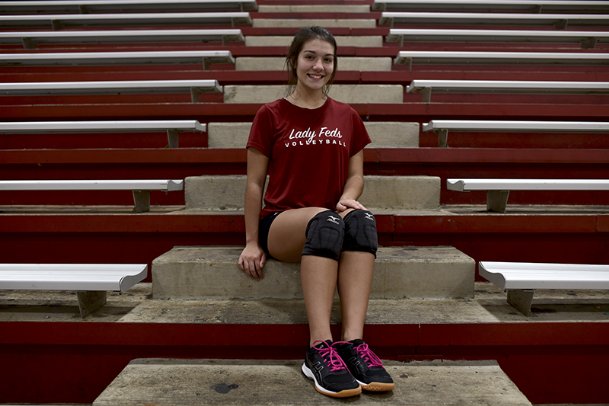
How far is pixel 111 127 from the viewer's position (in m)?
1.61

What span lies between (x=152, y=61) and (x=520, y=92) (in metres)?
1.78

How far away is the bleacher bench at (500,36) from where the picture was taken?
2.46m

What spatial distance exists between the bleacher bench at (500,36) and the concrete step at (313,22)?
0.40 metres

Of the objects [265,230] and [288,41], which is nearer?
[265,230]

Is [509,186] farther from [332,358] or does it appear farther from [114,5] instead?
Result: [114,5]

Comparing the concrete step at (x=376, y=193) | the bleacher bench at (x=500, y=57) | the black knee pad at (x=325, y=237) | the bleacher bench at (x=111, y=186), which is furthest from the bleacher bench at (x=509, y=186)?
the bleacher bench at (x=500, y=57)

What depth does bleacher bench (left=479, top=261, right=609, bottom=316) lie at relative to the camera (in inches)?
41.6

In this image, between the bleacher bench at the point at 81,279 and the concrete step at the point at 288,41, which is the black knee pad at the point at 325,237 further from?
the concrete step at the point at 288,41

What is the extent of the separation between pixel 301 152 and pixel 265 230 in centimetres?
23

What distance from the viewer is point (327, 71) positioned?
1188 millimetres

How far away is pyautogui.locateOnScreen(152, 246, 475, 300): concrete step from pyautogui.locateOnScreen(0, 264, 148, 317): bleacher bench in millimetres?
95

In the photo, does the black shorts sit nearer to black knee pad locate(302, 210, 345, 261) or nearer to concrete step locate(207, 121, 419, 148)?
black knee pad locate(302, 210, 345, 261)

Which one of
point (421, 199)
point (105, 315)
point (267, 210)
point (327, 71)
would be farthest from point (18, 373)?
point (421, 199)

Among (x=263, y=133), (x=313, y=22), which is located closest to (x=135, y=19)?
(x=313, y=22)
